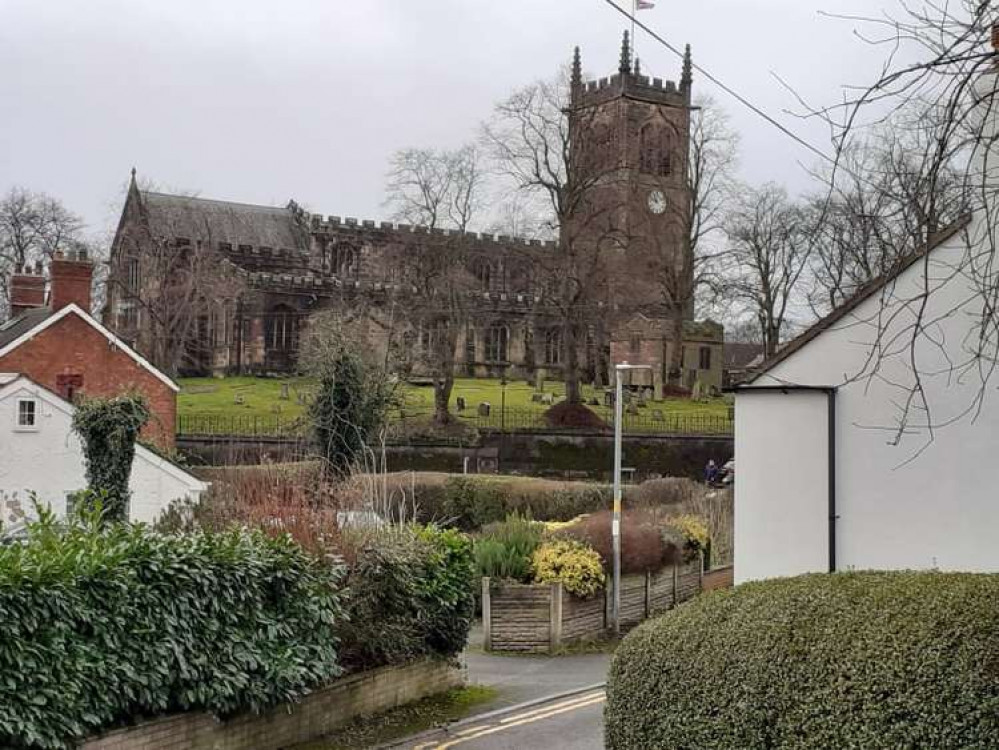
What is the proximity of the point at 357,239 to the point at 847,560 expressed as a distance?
7060 cm

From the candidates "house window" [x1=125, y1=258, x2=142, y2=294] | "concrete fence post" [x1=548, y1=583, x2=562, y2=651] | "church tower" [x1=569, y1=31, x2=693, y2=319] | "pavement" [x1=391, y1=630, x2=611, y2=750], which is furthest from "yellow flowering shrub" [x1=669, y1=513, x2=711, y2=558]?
"house window" [x1=125, y1=258, x2=142, y2=294]

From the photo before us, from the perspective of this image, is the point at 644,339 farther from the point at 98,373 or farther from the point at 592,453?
the point at 98,373

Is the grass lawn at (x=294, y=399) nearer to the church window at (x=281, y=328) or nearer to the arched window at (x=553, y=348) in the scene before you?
the church window at (x=281, y=328)

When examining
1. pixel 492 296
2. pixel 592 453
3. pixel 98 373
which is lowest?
pixel 592 453

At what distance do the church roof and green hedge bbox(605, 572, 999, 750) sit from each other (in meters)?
73.0

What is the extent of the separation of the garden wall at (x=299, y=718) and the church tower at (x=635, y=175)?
2006 inches

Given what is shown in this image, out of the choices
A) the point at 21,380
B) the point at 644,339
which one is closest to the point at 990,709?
the point at 21,380

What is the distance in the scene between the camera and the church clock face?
77.4 m

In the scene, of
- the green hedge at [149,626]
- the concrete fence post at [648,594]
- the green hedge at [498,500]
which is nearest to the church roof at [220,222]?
the green hedge at [498,500]

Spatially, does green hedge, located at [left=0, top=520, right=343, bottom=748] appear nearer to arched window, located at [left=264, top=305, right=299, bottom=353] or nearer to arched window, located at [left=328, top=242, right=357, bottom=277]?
arched window, located at [left=264, top=305, right=299, bottom=353]

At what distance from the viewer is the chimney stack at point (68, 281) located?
40062 mm

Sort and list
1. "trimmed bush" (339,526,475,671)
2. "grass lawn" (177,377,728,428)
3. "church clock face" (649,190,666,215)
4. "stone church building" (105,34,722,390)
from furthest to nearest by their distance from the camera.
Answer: "church clock face" (649,190,666,215) < "stone church building" (105,34,722,390) < "grass lawn" (177,377,728,428) < "trimmed bush" (339,526,475,671)

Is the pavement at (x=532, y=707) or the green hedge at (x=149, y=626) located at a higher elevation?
the green hedge at (x=149, y=626)

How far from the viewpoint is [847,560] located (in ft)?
51.5
